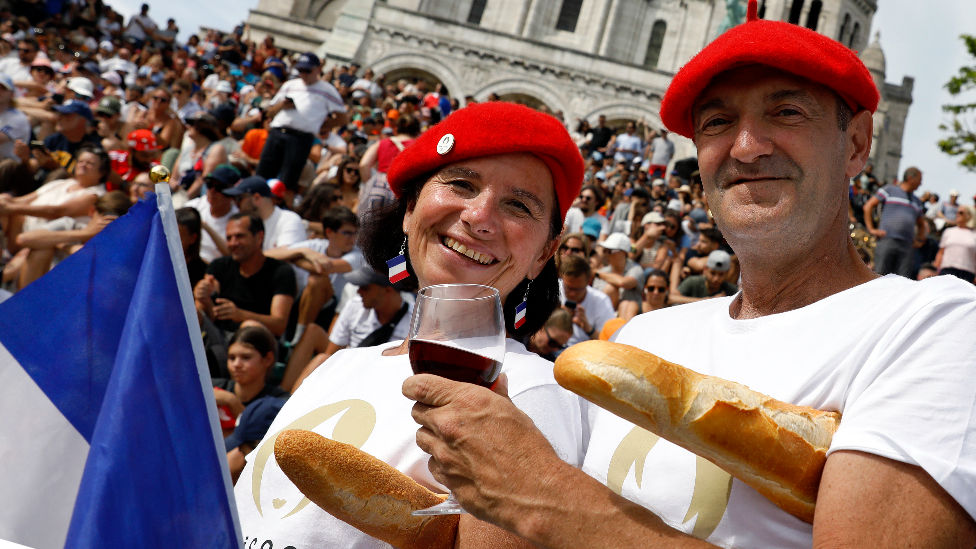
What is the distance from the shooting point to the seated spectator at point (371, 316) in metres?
5.00

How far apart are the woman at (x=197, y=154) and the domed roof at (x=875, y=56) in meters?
44.8

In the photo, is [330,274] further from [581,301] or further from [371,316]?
[581,301]

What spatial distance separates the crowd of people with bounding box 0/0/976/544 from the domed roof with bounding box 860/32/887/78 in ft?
107

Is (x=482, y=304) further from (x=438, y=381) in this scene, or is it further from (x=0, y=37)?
(x=0, y=37)

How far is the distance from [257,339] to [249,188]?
2759 millimetres

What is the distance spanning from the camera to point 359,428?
6.59ft

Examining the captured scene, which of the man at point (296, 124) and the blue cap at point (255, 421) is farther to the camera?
the man at point (296, 124)

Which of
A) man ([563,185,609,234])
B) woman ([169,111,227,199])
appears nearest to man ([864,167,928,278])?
man ([563,185,609,234])

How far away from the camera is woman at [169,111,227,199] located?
9.30m

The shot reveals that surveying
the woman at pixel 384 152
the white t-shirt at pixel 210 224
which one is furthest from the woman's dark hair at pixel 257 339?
the woman at pixel 384 152

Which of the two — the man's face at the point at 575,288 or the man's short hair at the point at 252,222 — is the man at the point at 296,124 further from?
the man's face at the point at 575,288

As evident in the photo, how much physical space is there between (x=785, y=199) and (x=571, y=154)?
753 mm

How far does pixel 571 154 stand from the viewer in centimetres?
233

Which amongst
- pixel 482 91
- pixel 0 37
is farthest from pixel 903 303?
pixel 482 91
